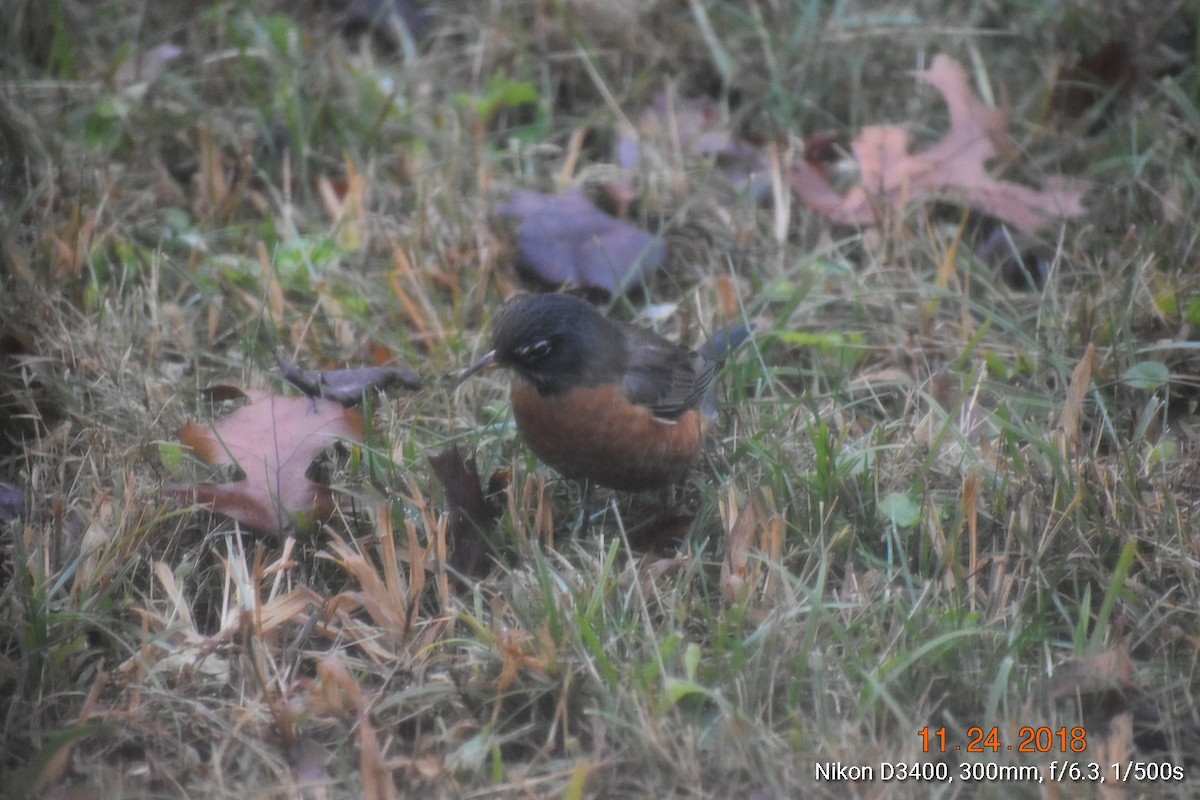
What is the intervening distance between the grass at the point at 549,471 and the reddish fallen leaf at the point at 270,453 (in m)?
0.09

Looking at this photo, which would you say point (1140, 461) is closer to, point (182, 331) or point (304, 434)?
point (304, 434)

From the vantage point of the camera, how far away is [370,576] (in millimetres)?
2879

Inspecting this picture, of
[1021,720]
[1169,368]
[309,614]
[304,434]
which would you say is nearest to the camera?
[1021,720]

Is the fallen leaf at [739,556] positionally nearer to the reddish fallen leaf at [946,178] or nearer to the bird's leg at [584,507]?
the bird's leg at [584,507]

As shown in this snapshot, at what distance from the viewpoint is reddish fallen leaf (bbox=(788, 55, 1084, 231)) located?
438 cm

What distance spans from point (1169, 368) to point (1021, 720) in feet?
5.45

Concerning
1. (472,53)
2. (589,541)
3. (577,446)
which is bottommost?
(589,541)

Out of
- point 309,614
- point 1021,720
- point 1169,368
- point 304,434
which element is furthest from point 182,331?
point 1169,368

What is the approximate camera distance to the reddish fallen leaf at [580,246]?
4270 millimetres

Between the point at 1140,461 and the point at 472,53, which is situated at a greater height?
the point at 472,53

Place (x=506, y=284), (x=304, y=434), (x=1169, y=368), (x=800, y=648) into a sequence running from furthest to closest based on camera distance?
(x=506, y=284) < (x=1169, y=368) < (x=304, y=434) < (x=800, y=648)
